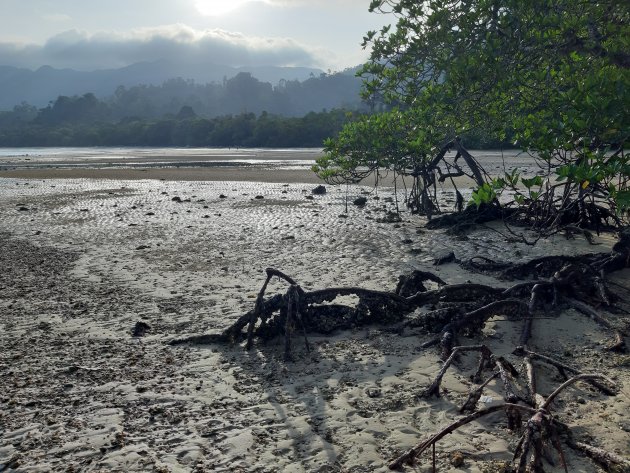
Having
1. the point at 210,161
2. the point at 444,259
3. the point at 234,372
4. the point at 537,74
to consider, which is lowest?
the point at 234,372

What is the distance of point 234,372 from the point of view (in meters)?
4.75

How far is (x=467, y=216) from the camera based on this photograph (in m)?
11.9

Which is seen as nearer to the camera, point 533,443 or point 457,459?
point 533,443

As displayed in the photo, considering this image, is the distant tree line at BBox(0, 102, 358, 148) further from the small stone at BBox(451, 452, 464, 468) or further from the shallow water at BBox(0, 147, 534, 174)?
the small stone at BBox(451, 452, 464, 468)

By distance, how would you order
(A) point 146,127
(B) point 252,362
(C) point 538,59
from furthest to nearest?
(A) point 146,127 < (C) point 538,59 < (B) point 252,362

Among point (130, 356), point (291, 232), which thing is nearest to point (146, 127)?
point (291, 232)

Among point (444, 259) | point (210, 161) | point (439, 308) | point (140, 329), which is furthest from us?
point (210, 161)

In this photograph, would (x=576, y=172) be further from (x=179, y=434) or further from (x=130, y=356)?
(x=130, y=356)

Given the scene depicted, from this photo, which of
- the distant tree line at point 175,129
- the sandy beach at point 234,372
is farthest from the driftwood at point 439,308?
the distant tree line at point 175,129

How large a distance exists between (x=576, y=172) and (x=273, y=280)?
4.53 m

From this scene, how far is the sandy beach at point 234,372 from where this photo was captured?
350 centimetres

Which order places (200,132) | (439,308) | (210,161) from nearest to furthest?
(439,308)
(210,161)
(200,132)

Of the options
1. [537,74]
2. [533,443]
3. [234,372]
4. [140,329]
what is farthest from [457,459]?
[537,74]

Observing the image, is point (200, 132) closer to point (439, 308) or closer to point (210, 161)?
point (210, 161)
